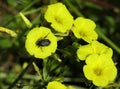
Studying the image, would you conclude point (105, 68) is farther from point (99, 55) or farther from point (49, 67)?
point (49, 67)

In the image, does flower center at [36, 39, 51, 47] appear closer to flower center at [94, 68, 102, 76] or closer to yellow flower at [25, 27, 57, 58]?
yellow flower at [25, 27, 57, 58]

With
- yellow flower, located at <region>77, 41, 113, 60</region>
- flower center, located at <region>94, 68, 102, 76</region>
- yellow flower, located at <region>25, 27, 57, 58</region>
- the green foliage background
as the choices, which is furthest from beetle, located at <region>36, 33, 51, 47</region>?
the green foliage background

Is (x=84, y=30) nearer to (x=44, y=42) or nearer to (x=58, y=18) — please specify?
(x=58, y=18)

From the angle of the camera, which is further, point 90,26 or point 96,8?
point 96,8

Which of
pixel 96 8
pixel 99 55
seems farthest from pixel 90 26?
pixel 96 8

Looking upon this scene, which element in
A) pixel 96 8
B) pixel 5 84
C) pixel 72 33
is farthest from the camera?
pixel 96 8

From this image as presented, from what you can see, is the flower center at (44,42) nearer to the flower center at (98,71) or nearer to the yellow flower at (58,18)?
the yellow flower at (58,18)

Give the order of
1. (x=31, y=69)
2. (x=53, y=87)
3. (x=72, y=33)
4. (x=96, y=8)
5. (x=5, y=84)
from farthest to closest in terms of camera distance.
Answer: (x=96, y=8) → (x=31, y=69) → (x=5, y=84) → (x=72, y=33) → (x=53, y=87)
